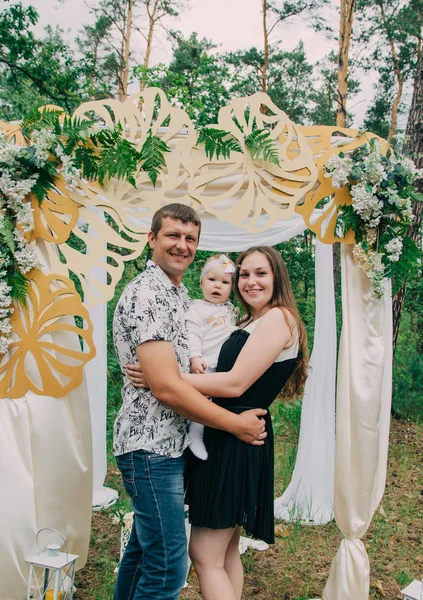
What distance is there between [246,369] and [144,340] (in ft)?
1.30

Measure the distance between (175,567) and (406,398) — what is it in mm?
5363

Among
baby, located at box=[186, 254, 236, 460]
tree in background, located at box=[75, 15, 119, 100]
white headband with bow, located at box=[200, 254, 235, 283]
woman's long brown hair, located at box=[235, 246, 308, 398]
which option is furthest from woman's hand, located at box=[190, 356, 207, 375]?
tree in background, located at box=[75, 15, 119, 100]

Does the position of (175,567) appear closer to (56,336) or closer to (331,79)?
(56,336)

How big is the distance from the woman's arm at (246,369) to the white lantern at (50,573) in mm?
1122

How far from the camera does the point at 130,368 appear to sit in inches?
71.8

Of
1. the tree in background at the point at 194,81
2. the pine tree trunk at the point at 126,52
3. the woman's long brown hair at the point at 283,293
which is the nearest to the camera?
the woman's long brown hair at the point at 283,293

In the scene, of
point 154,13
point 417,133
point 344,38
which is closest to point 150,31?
point 154,13

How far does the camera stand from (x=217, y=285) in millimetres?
2557

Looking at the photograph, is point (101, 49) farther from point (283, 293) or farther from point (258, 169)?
point (283, 293)

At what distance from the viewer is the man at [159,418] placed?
68.1 inches

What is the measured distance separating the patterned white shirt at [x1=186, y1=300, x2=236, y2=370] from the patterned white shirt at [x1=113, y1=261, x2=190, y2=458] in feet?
1.32

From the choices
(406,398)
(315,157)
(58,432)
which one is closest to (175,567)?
(58,432)

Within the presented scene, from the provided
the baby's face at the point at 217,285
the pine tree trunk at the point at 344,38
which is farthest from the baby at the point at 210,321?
the pine tree trunk at the point at 344,38

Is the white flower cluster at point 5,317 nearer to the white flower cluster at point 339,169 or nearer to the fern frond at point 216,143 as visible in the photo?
the fern frond at point 216,143
